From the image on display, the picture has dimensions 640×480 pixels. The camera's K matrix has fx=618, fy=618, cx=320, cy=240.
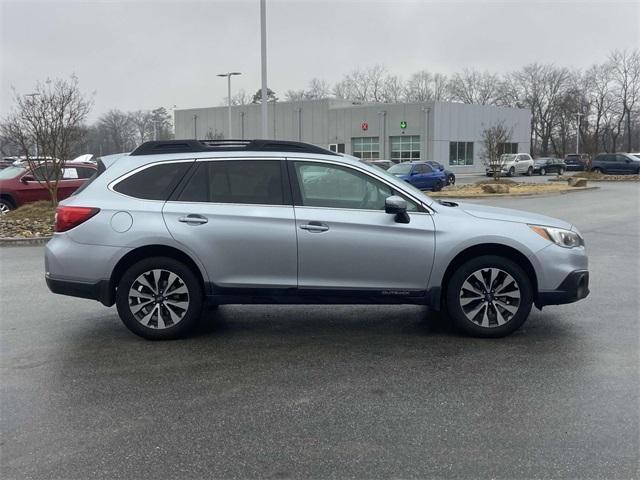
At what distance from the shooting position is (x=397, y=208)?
5.43 metres

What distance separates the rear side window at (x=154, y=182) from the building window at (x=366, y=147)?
54.7m

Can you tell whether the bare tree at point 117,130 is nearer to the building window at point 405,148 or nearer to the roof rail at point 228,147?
the building window at point 405,148

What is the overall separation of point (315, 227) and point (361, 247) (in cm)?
44

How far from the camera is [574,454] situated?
11.4 ft

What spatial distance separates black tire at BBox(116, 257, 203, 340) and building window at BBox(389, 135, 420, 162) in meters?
53.1

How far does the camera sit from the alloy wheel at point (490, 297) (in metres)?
5.57

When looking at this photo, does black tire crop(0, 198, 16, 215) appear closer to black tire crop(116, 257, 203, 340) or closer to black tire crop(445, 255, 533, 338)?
black tire crop(116, 257, 203, 340)

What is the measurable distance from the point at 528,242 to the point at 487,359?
1181mm

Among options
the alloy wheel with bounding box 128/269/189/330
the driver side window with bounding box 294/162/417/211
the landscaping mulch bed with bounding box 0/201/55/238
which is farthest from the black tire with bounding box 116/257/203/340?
the landscaping mulch bed with bounding box 0/201/55/238

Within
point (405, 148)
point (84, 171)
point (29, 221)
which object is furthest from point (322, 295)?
point (405, 148)

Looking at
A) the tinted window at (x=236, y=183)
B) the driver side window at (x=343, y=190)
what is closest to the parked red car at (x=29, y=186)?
the tinted window at (x=236, y=183)

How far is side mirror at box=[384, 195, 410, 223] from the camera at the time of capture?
5.43m

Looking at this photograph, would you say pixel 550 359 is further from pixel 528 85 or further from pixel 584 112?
pixel 528 85

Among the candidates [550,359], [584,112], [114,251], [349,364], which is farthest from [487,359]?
[584,112]
